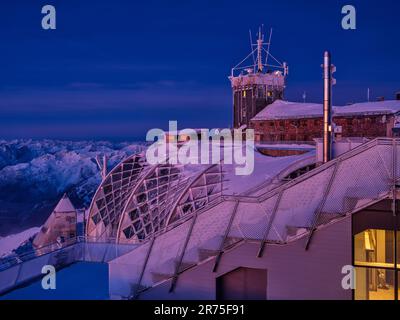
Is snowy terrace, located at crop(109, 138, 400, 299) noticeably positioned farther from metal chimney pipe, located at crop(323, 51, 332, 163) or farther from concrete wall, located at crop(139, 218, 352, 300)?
metal chimney pipe, located at crop(323, 51, 332, 163)

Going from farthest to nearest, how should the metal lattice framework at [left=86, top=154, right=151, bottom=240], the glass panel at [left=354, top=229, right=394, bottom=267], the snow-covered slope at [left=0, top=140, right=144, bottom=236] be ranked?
the snow-covered slope at [left=0, top=140, right=144, bottom=236] < the metal lattice framework at [left=86, top=154, right=151, bottom=240] < the glass panel at [left=354, top=229, right=394, bottom=267]

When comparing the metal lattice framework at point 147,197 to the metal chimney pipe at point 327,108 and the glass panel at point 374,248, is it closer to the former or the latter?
the metal chimney pipe at point 327,108

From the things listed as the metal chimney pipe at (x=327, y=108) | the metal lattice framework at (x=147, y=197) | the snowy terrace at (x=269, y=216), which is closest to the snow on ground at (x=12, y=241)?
the metal lattice framework at (x=147, y=197)

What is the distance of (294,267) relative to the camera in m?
13.4

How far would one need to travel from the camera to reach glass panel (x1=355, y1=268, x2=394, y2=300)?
12695 mm

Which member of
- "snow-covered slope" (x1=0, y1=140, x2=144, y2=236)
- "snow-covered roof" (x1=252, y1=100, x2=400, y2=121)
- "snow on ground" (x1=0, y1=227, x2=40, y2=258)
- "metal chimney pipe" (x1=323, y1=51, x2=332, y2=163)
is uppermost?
"snow-covered roof" (x1=252, y1=100, x2=400, y2=121)

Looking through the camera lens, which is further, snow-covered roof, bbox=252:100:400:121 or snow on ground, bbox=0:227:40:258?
snow on ground, bbox=0:227:40:258

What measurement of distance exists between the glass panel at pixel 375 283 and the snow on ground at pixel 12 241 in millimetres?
68988

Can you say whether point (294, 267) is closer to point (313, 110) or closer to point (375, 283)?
point (375, 283)

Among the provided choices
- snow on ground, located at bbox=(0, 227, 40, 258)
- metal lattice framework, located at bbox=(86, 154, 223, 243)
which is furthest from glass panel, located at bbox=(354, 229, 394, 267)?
snow on ground, located at bbox=(0, 227, 40, 258)

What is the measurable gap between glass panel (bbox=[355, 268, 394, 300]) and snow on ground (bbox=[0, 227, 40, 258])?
68988mm

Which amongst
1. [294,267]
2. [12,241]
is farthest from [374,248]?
[12,241]
